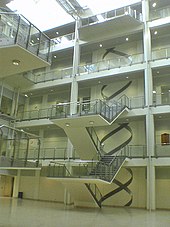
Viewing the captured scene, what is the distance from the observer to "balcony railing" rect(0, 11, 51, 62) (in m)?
6.76

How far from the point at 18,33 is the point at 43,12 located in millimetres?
20708

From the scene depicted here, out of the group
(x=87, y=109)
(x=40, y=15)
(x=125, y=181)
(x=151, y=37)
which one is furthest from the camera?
(x=40, y=15)

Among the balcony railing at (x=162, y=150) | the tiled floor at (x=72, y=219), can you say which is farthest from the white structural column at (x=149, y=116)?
the tiled floor at (x=72, y=219)

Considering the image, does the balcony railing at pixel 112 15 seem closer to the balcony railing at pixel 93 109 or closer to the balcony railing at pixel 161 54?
the balcony railing at pixel 161 54

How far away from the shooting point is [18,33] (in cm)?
723

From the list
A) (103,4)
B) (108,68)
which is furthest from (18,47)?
(103,4)

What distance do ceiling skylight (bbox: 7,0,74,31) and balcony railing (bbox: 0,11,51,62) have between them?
16862 mm

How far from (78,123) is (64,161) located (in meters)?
5.53

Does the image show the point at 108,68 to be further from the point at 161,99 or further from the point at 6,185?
the point at 6,185

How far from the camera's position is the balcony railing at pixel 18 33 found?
22.2 feet

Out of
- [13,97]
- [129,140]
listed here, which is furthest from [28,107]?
[129,140]

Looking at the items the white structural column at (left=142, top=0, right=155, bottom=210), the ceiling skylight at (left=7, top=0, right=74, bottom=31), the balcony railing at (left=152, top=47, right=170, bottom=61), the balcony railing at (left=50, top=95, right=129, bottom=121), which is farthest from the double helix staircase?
the ceiling skylight at (left=7, top=0, right=74, bottom=31)

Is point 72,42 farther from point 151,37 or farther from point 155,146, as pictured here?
point 155,146

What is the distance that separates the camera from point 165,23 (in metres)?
22.6
